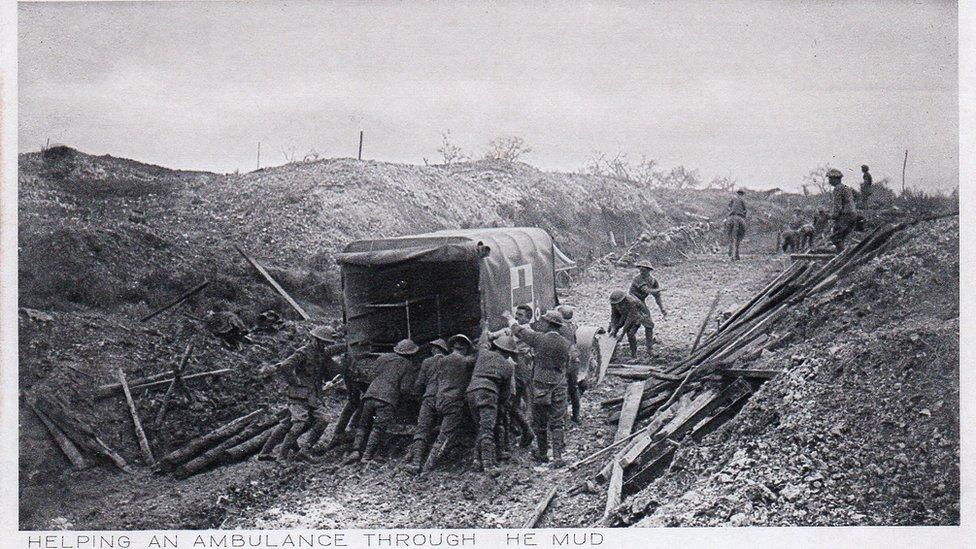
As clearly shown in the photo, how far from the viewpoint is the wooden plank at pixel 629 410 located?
8.43m

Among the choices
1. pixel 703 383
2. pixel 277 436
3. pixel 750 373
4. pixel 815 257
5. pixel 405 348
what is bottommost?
pixel 277 436

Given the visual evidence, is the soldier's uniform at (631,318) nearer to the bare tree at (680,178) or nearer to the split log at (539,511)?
the bare tree at (680,178)

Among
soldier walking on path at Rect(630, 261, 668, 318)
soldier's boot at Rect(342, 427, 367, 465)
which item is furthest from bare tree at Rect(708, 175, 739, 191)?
soldier's boot at Rect(342, 427, 367, 465)

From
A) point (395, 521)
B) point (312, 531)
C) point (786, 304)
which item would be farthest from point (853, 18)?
point (312, 531)

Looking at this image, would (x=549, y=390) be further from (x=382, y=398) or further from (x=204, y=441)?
(x=204, y=441)

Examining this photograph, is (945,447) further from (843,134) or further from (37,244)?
(37,244)

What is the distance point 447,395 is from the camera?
26.8ft

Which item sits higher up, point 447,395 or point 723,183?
point 723,183

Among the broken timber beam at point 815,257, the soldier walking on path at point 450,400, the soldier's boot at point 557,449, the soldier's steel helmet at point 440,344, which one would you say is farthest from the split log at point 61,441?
the broken timber beam at point 815,257

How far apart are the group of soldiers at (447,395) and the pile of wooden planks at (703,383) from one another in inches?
33.4

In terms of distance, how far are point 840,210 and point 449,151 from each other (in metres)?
5.08

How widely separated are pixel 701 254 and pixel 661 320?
16.4ft

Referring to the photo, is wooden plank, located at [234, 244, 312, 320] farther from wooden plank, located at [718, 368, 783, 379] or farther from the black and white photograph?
wooden plank, located at [718, 368, 783, 379]

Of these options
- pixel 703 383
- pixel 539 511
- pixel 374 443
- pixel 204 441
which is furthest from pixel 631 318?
pixel 204 441
